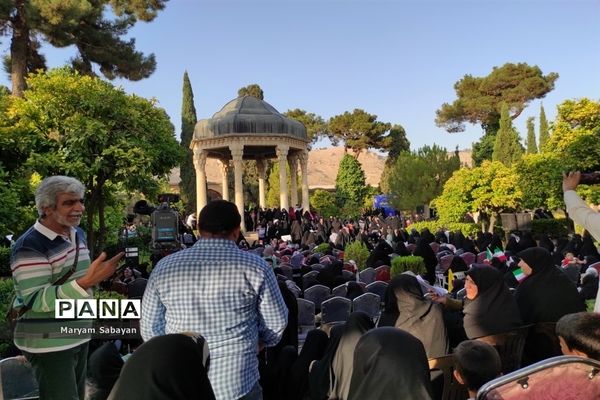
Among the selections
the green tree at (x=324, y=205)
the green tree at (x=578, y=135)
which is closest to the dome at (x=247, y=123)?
the green tree at (x=324, y=205)

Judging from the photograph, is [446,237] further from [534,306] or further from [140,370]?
[140,370]

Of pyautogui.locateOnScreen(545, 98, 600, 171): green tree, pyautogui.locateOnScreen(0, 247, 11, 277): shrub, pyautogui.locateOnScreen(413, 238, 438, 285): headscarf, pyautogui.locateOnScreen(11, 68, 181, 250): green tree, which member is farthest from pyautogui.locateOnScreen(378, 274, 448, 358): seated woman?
pyautogui.locateOnScreen(545, 98, 600, 171): green tree

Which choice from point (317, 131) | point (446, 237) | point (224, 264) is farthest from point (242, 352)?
point (317, 131)

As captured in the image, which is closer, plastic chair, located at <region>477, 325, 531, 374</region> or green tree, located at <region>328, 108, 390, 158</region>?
plastic chair, located at <region>477, 325, 531, 374</region>

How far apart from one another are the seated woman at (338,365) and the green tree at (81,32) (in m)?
14.6

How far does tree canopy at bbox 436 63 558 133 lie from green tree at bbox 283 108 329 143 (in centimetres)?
1428

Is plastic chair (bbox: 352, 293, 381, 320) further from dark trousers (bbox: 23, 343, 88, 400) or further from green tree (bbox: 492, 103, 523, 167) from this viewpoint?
green tree (bbox: 492, 103, 523, 167)

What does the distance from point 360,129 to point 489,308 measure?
48913 mm

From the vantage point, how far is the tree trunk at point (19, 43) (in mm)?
15586

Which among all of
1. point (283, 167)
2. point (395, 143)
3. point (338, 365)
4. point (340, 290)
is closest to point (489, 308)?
point (338, 365)

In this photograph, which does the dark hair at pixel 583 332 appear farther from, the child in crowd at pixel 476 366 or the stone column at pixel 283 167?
the stone column at pixel 283 167

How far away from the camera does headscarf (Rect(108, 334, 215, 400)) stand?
192cm

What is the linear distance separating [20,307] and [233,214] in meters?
1.20

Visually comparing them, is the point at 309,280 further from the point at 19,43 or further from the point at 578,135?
the point at 578,135
